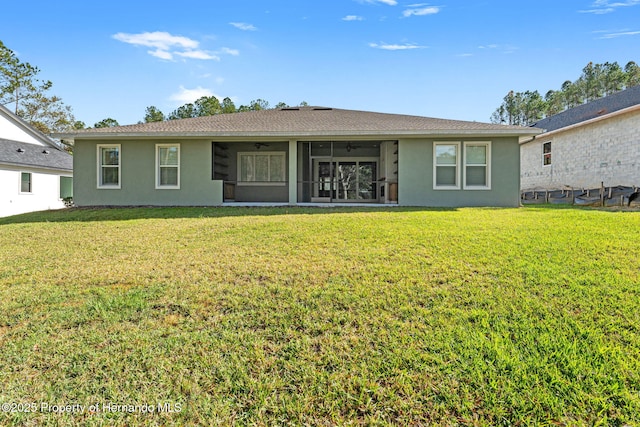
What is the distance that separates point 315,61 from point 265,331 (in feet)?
53.5

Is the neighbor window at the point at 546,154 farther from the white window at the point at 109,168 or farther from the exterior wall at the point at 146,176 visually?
the white window at the point at 109,168

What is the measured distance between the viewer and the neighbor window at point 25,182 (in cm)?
1865

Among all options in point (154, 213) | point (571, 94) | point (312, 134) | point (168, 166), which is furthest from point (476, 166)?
point (571, 94)

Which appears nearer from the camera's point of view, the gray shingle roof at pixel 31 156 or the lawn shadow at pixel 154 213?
the lawn shadow at pixel 154 213

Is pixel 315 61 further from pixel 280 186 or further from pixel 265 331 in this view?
pixel 265 331

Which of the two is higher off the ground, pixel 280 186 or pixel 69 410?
pixel 280 186

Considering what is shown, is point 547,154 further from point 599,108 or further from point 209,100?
point 209,100

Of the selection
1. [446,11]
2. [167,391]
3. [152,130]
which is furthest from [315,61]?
[167,391]

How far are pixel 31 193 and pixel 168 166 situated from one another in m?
13.1

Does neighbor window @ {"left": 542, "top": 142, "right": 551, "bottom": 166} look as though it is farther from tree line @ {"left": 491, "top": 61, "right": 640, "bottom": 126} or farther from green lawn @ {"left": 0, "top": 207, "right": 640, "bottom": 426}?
tree line @ {"left": 491, "top": 61, "right": 640, "bottom": 126}

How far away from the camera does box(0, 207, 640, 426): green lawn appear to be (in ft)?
7.60

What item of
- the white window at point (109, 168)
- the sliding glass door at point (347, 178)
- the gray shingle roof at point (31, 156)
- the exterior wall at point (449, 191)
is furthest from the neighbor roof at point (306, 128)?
the gray shingle roof at point (31, 156)

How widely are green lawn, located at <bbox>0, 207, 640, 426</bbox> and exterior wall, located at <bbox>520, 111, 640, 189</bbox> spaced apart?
36.3 ft

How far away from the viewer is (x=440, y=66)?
14.5 meters
